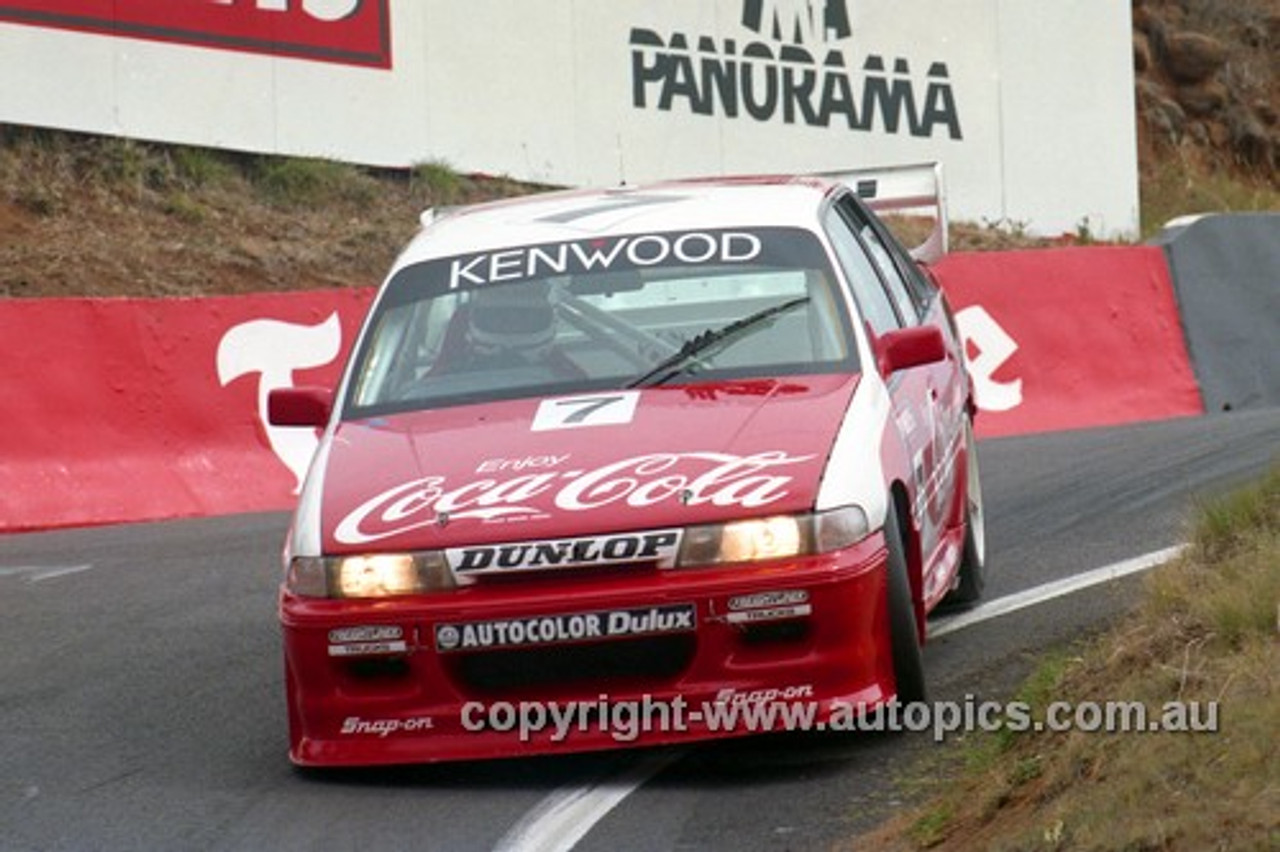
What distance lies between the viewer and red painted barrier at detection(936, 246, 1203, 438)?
17453mm

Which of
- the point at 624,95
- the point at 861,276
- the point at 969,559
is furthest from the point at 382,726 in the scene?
the point at 624,95

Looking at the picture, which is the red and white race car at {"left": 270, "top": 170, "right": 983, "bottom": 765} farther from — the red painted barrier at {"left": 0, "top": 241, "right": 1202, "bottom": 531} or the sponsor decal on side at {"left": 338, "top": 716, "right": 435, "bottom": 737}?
the red painted barrier at {"left": 0, "top": 241, "right": 1202, "bottom": 531}

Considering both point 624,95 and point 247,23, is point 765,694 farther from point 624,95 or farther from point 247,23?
point 624,95

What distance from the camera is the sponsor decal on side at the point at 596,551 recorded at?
7.12 metres

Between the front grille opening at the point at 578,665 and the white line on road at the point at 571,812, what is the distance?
0.90 ft

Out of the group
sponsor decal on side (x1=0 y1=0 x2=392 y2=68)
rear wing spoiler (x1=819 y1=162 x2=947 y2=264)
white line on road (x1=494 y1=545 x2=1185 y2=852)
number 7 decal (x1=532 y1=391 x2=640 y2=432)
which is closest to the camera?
white line on road (x1=494 y1=545 x2=1185 y2=852)

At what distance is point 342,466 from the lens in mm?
7895

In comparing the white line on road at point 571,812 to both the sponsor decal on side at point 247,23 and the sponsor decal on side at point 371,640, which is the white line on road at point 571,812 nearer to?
the sponsor decal on side at point 371,640

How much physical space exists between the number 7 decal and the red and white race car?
1cm

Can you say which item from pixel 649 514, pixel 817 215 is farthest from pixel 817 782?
pixel 817 215

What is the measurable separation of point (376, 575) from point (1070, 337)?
436 inches

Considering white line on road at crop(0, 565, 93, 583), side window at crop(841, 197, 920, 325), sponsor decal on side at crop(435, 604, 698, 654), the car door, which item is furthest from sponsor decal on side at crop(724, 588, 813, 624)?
white line on road at crop(0, 565, 93, 583)

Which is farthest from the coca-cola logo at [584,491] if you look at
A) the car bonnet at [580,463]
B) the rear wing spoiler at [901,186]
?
the rear wing spoiler at [901,186]

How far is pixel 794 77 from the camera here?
22.9 metres
